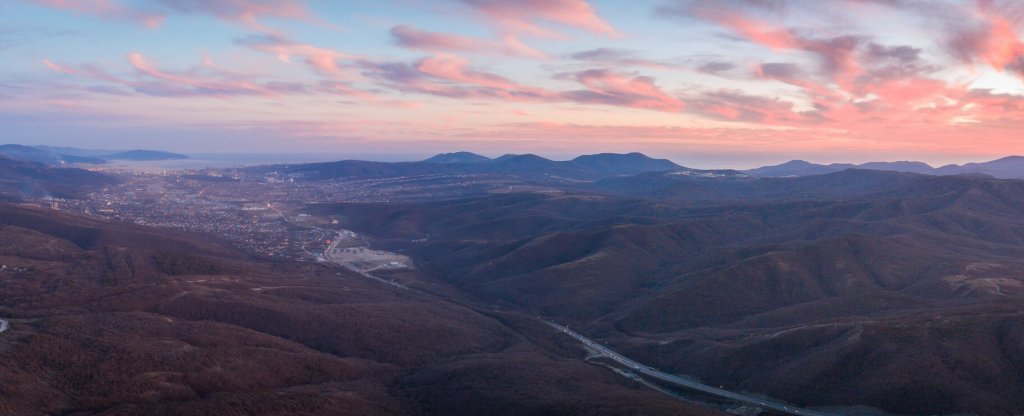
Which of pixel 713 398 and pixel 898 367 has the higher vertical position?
pixel 898 367

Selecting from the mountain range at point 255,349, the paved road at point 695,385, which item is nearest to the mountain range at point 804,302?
the paved road at point 695,385

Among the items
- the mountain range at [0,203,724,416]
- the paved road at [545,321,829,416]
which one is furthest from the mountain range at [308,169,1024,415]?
the mountain range at [0,203,724,416]

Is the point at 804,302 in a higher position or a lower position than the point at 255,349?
higher

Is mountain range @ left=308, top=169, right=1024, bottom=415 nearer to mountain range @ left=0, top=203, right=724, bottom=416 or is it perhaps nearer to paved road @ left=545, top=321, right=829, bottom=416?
paved road @ left=545, top=321, right=829, bottom=416

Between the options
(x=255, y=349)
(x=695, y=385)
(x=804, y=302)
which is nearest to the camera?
(x=255, y=349)

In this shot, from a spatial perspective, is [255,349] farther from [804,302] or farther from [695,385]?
[804,302]

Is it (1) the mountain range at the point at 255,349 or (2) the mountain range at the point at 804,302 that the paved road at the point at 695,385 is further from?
(1) the mountain range at the point at 255,349

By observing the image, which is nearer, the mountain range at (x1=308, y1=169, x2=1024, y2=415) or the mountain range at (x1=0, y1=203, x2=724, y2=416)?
the mountain range at (x1=0, y1=203, x2=724, y2=416)

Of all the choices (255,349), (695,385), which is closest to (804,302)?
(695,385)

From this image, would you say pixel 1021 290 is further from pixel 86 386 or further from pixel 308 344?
pixel 86 386

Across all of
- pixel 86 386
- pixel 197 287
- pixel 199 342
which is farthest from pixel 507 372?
pixel 197 287

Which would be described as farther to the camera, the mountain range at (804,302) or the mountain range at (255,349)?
the mountain range at (804,302)
